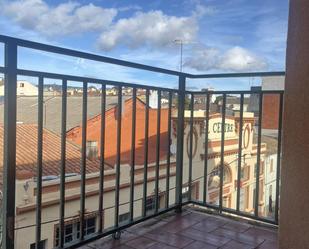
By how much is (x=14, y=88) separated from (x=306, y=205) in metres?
1.27

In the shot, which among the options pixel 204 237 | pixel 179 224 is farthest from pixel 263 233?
pixel 179 224

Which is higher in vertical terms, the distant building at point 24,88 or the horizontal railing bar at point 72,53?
the horizontal railing bar at point 72,53

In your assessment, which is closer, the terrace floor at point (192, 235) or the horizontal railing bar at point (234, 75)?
the terrace floor at point (192, 235)

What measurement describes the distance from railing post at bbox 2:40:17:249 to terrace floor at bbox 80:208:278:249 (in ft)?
1.88

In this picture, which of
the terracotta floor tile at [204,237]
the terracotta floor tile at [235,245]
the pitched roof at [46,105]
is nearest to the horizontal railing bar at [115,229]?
the terracotta floor tile at [204,237]

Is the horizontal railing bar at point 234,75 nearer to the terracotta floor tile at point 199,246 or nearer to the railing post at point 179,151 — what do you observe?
the railing post at point 179,151

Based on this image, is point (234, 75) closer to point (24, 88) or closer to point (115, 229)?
point (115, 229)

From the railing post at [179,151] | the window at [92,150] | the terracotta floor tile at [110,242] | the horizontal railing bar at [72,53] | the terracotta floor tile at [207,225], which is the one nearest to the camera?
the horizontal railing bar at [72,53]

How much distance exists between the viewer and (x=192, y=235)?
2.16 metres

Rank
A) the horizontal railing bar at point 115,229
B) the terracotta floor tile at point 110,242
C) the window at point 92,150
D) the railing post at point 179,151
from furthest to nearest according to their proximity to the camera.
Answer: the window at point 92,150
the railing post at point 179,151
the terracotta floor tile at point 110,242
the horizontal railing bar at point 115,229

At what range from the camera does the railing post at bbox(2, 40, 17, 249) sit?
143 centimetres

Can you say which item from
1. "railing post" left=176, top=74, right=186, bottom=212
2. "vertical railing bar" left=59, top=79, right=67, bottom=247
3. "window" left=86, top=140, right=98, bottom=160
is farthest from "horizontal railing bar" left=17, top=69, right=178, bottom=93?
"window" left=86, top=140, right=98, bottom=160

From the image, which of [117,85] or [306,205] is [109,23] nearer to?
[117,85]

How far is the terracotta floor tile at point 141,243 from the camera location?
77.9 inches
